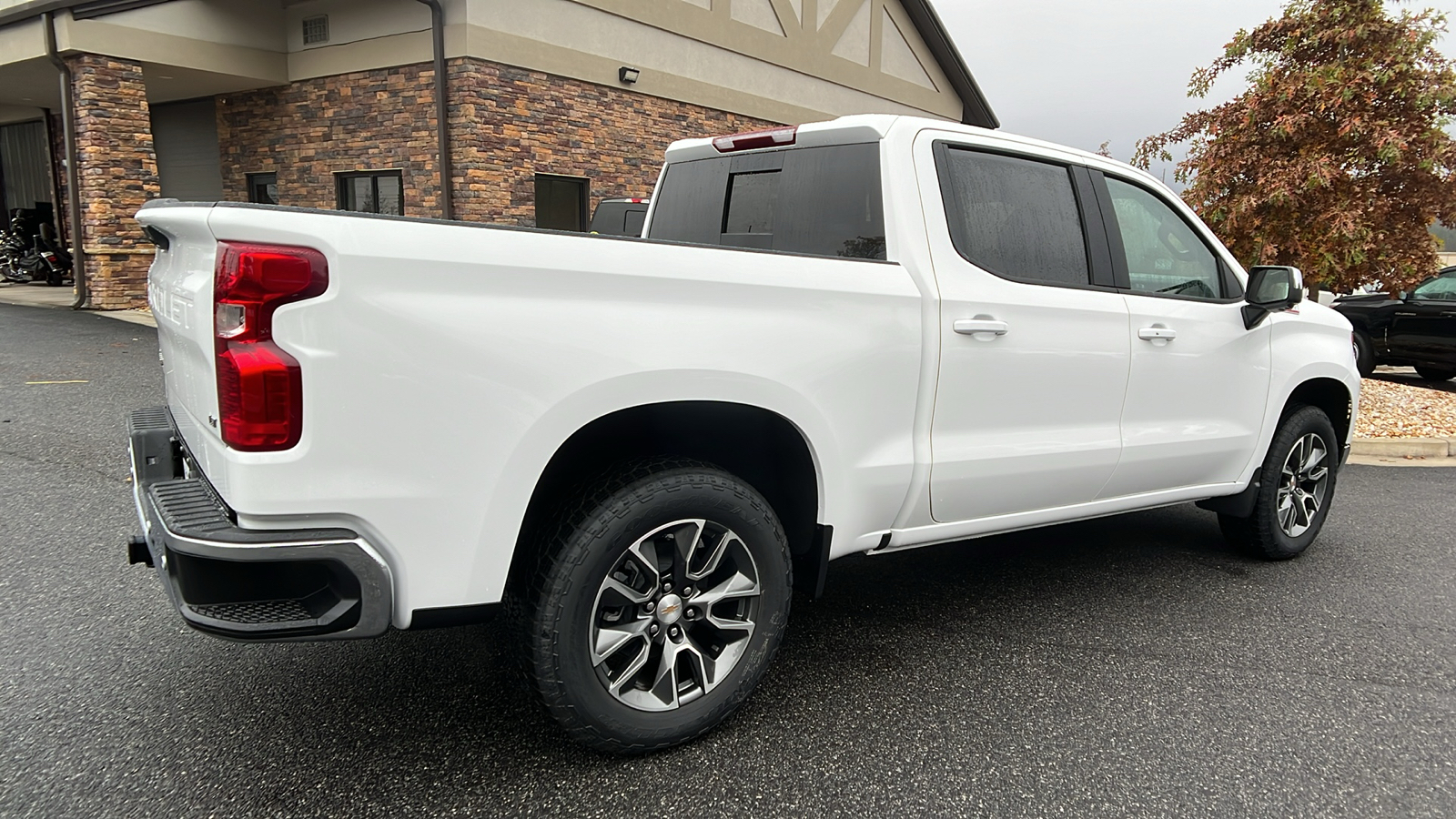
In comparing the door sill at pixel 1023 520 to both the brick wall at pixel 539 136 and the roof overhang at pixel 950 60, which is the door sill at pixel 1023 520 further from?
the roof overhang at pixel 950 60

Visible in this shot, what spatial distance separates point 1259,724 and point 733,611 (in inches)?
68.3

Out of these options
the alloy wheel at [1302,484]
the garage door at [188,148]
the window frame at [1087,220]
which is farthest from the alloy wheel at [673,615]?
the garage door at [188,148]

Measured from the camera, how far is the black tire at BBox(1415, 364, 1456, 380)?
36.9ft

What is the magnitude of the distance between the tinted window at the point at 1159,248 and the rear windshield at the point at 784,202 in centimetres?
127

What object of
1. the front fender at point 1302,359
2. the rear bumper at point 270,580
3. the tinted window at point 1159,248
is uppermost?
the tinted window at point 1159,248

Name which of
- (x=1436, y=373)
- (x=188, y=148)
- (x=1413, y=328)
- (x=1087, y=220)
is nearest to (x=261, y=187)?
(x=188, y=148)

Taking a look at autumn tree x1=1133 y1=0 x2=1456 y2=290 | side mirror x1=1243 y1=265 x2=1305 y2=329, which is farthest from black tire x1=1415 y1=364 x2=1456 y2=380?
side mirror x1=1243 y1=265 x2=1305 y2=329

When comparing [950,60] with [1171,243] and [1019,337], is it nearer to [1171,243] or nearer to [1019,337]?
[1171,243]

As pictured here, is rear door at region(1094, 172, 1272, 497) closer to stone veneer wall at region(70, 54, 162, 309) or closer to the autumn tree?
the autumn tree

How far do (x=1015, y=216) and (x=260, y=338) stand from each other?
2.59 metres

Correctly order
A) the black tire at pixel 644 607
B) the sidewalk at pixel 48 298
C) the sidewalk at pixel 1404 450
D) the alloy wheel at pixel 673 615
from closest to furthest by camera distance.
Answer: the black tire at pixel 644 607, the alloy wheel at pixel 673 615, the sidewalk at pixel 1404 450, the sidewalk at pixel 48 298

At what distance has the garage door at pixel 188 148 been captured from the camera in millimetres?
16188

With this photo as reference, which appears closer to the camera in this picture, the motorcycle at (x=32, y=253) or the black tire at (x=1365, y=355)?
the black tire at (x=1365, y=355)

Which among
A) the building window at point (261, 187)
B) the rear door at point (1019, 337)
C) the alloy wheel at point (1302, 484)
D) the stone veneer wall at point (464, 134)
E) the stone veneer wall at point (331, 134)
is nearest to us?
the rear door at point (1019, 337)
